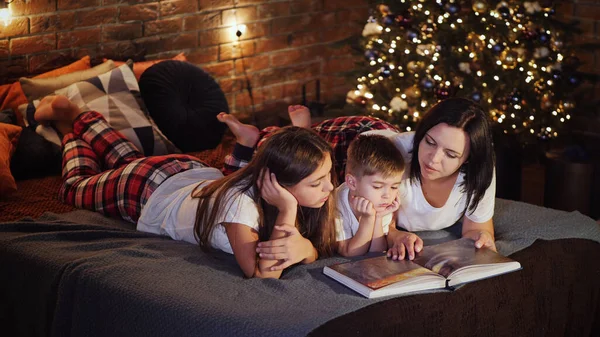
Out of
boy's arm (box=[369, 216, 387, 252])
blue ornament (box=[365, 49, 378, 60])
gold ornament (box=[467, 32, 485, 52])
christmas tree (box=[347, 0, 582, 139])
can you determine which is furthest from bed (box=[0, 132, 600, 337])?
blue ornament (box=[365, 49, 378, 60])

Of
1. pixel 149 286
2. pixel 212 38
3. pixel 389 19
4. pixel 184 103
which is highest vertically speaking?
pixel 389 19

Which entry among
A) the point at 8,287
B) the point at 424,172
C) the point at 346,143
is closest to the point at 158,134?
the point at 346,143

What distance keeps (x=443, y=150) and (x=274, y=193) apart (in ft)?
1.73

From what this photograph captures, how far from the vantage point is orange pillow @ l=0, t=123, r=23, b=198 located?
310 cm

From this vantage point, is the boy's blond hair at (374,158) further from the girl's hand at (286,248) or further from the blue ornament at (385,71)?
the blue ornament at (385,71)

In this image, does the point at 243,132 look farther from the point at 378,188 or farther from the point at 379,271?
the point at 379,271

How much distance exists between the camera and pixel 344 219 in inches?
102

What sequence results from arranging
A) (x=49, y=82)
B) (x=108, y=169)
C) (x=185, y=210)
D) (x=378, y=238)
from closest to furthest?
(x=378, y=238)
(x=185, y=210)
(x=108, y=169)
(x=49, y=82)

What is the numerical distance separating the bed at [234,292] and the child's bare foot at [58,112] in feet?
→ 1.78

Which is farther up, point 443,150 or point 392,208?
point 443,150

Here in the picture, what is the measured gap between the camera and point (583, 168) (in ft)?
13.5

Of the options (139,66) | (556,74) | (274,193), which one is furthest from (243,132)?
(556,74)

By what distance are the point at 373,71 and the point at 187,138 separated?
1.14 metres

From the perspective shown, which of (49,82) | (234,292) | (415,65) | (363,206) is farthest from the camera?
(415,65)
